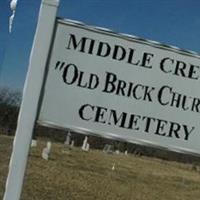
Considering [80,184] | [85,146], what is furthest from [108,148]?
[80,184]

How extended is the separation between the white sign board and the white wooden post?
1.9 inches

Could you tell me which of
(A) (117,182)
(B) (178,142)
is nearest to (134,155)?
(A) (117,182)

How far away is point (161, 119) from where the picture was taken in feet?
11.8

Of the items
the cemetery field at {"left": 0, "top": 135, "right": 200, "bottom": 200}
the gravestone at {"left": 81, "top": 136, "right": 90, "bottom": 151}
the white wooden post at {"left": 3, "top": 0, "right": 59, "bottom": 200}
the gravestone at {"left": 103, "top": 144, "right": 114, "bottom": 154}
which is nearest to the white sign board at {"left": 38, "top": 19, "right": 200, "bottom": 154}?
the white wooden post at {"left": 3, "top": 0, "right": 59, "bottom": 200}

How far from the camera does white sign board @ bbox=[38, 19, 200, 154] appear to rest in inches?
138

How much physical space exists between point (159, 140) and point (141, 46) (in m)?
0.55

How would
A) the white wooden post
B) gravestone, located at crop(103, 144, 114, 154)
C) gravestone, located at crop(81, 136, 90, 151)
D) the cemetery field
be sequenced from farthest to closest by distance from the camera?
gravestone, located at crop(103, 144, 114, 154) < gravestone, located at crop(81, 136, 90, 151) < the cemetery field < the white wooden post

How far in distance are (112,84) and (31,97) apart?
1.53ft

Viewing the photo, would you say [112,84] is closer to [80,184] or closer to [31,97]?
[31,97]

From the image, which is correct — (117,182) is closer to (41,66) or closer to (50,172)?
(50,172)

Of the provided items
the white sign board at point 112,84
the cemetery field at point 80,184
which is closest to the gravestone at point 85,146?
the cemetery field at point 80,184

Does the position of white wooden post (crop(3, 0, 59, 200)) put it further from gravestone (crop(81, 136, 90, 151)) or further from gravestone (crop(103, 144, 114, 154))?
gravestone (crop(103, 144, 114, 154))

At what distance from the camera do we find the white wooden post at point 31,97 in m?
3.48

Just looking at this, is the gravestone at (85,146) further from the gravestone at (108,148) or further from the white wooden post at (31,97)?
the white wooden post at (31,97)
